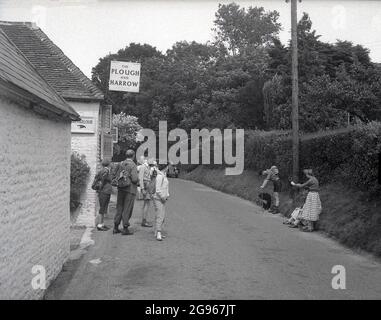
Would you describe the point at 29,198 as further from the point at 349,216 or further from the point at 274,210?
the point at 274,210

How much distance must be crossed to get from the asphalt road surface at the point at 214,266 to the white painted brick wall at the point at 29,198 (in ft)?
2.57

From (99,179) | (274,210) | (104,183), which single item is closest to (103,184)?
(104,183)

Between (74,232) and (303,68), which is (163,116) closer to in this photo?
(303,68)

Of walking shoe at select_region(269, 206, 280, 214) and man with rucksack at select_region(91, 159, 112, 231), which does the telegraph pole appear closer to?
walking shoe at select_region(269, 206, 280, 214)

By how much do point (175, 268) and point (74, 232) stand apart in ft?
16.3

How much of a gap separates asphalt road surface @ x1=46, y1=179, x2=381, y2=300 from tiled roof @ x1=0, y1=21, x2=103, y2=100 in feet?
12.6

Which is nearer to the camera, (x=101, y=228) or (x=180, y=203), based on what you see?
(x=101, y=228)

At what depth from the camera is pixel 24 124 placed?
21.3 feet

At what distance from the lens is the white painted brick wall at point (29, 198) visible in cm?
568

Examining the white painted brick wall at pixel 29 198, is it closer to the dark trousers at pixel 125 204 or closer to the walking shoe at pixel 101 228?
the dark trousers at pixel 125 204

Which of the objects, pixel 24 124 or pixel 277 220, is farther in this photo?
pixel 277 220

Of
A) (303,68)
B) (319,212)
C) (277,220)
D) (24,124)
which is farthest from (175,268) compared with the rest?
(303,68)

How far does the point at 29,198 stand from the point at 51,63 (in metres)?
9.61

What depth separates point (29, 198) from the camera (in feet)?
22.3
